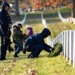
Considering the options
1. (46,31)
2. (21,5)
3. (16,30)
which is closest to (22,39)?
(16,30)

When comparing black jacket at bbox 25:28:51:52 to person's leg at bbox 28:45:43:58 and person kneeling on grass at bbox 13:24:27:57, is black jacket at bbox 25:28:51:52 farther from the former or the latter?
person kneeling on grass at bbox 13:24:27:57

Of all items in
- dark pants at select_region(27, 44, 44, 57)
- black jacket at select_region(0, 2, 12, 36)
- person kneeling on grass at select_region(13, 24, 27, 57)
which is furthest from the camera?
person kneeling on grass at select_region(13, 24, 27, 57)

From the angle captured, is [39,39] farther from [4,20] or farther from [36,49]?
[4,20]

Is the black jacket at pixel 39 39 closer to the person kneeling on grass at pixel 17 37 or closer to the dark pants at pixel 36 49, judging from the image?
the dark pants at pixel 36 49

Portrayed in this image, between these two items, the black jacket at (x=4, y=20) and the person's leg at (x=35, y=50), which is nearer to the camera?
the black jacket at (x=4, y=20)

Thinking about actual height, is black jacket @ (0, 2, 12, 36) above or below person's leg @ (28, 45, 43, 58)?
above

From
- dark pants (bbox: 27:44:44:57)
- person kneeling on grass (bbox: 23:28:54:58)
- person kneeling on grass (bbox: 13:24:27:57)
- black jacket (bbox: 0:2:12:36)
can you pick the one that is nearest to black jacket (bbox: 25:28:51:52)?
person kneeling on grass (bbox: 23:28:54:58)

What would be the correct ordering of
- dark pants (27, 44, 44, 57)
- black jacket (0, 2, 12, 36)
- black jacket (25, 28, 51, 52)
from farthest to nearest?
dark pants (27, 44, 44, 57), black jacket (0, 2, 12, 36), black jacket (25, 28, 51, 52)

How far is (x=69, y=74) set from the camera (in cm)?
911

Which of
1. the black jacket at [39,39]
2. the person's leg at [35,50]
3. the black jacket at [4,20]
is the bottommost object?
the person's leg at [35,50]

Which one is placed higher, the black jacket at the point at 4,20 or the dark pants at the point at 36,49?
the black jacket at the point at 4,20

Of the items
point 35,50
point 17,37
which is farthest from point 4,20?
point 35,50

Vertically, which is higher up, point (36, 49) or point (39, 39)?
point (39, 39)

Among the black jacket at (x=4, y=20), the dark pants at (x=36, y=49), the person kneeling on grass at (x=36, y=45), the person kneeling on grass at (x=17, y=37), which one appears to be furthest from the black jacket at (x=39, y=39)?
the black jacket at (x=4, y=20)
